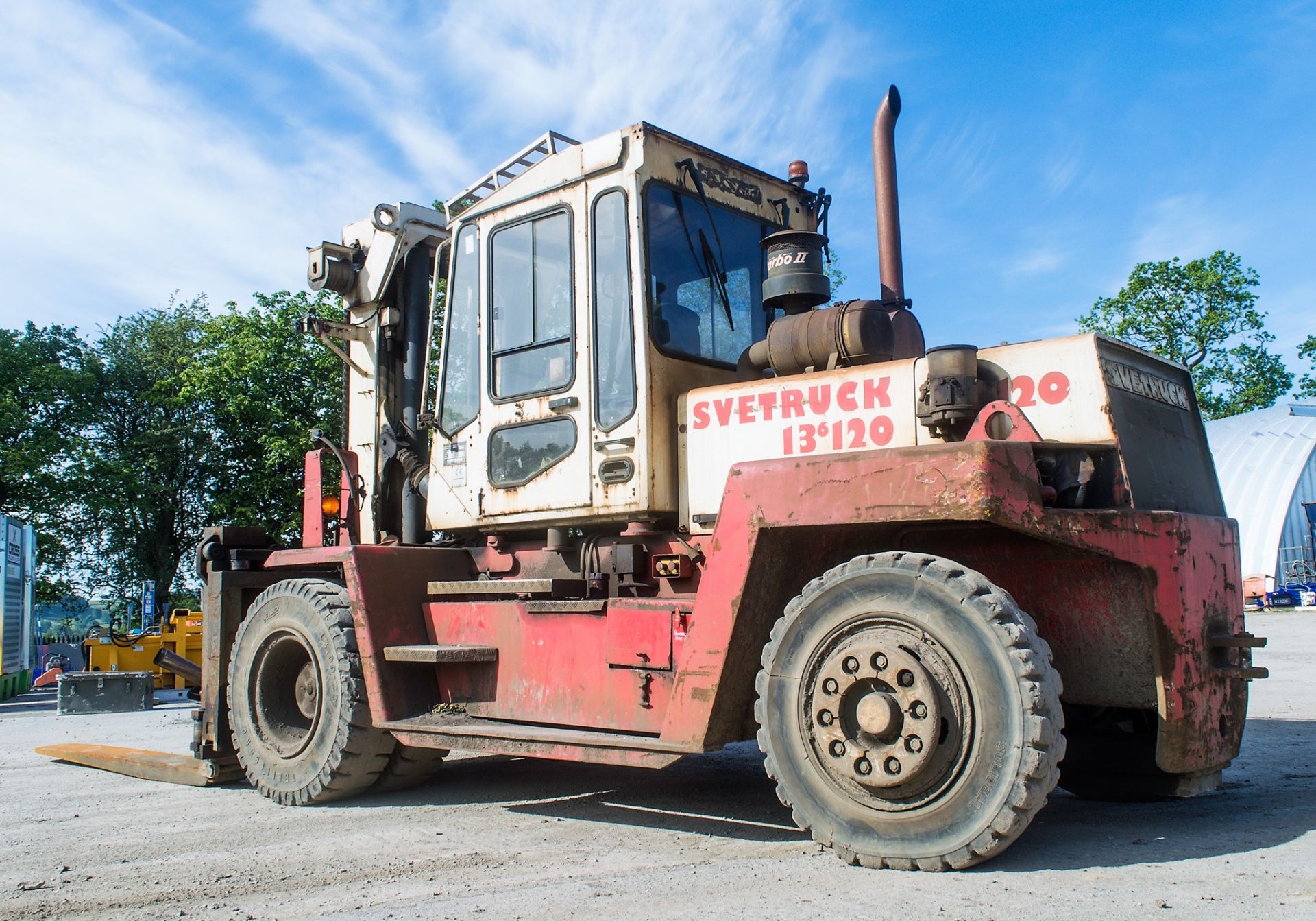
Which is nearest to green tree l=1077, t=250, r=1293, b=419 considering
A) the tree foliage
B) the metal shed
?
the metal shed

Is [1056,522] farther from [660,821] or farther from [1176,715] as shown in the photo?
[660,821]

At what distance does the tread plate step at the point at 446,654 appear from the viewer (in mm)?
6090

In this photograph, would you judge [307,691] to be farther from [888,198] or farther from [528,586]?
[888,198]

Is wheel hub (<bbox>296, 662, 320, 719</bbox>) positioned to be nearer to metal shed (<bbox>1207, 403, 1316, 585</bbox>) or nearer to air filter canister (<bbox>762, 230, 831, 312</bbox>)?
air filter canister (<bbox>762, 230, 831, 312</bbox>)

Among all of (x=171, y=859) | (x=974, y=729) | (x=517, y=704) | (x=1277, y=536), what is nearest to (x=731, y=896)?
(x=974, y=729)

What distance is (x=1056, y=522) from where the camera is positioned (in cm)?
416

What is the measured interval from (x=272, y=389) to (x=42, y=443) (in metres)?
11.5

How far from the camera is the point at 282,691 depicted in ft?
23.3

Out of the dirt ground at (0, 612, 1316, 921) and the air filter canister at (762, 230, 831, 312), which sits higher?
the air filter canister at (762, 230, 831, 312)

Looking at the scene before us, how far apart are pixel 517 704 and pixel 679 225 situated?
2827 mm

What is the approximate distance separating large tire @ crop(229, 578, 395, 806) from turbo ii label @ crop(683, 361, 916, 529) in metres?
2.49

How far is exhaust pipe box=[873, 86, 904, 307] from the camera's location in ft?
19.9

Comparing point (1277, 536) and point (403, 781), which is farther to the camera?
point (1277, 536)

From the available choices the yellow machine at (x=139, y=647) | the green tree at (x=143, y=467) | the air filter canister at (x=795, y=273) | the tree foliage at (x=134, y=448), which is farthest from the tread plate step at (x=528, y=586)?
the green tree at (x=143, y=467)
